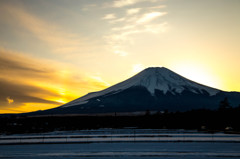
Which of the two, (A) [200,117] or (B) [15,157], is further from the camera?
(A) [200,117]

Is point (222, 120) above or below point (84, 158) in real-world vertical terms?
above

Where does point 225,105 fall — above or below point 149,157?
above

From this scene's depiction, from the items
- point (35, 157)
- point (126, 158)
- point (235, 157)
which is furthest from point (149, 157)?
point (35, 157)

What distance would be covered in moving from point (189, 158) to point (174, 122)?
107126 mm

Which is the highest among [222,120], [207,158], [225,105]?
[225,105]

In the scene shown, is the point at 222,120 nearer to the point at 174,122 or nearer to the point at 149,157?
the point at 174,122

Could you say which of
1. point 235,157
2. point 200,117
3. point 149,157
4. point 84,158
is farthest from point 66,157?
point 200,117

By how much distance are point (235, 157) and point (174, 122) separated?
106045 mm

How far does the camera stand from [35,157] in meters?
28.2

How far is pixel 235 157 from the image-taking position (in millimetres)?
26203

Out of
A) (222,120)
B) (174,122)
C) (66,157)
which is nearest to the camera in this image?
(66,157)

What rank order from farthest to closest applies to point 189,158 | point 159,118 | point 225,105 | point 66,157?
point 225,105, point 159,118, point 66,157, point 189,158

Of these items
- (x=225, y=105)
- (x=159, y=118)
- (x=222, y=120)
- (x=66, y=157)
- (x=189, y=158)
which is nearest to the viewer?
(x=189, y=158)

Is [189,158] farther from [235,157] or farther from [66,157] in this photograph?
[66,157]
